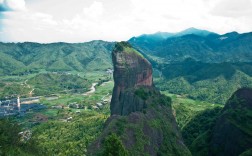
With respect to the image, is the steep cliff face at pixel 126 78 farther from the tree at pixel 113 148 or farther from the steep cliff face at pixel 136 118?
the tree at pixel 113 148

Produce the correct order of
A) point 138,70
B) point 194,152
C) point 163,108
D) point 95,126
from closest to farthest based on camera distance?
point 194,152
point 163,108
point 138,70
point 95,126

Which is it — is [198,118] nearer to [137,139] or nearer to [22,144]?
[137,139]

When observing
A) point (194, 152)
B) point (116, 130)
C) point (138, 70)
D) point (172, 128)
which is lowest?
point (194, 152)

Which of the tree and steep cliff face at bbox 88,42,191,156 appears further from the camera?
steep cliff face at bbox 88,42,191,156

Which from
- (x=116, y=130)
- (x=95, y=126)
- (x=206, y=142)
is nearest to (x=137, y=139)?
(x=116, y=130)

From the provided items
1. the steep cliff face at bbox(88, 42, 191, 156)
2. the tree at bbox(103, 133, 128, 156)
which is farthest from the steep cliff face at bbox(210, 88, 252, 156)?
the tree at bbox(103, 133, 128, 156)

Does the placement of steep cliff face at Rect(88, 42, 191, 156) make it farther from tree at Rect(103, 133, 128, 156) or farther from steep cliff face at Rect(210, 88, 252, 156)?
steep cliff face at Rect(210, 88, 252, 156)

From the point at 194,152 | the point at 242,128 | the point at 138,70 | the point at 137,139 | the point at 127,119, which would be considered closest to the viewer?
the point at 137,139
